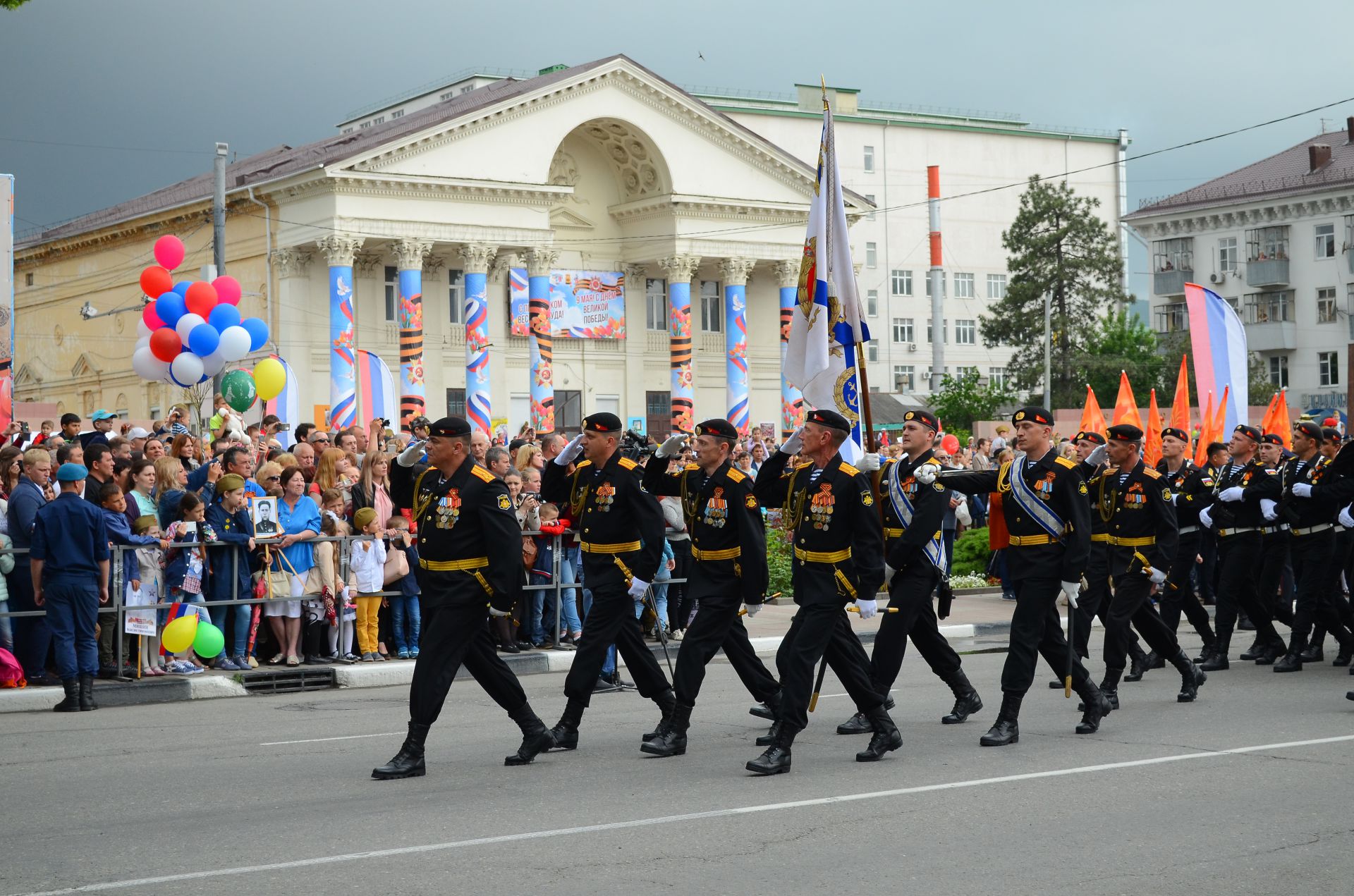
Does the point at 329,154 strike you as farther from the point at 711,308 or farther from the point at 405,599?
the point at 405,599

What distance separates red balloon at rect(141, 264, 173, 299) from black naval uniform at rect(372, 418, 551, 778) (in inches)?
573

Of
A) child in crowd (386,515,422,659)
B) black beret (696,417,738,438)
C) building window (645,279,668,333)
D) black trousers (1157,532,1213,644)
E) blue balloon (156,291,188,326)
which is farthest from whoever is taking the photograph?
building window (645,279,668,333)

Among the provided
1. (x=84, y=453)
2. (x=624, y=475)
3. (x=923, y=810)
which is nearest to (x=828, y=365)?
(x=624, y=475)

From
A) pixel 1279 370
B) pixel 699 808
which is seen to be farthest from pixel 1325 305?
pixel 699 808

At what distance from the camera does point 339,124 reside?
7769 centimetres

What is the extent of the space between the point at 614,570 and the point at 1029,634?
2612 millimetres

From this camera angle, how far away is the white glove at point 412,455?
9.60m

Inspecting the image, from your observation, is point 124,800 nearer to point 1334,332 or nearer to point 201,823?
point 201,823

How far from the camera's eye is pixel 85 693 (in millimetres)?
12633

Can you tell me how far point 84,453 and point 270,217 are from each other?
36.6 meters

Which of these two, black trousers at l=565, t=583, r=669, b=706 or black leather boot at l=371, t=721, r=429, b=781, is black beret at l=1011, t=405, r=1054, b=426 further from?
black leather boot at l=371, t=721, r=429, b=781

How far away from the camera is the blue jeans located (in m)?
15.3

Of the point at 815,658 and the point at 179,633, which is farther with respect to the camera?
the point at 179,633

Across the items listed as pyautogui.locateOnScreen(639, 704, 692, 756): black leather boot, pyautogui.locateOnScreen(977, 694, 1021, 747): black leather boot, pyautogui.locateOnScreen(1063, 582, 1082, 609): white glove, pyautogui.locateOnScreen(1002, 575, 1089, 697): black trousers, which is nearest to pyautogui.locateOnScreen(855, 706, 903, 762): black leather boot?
pyautogui.locateOnScreen(977, 694, 1021, 747): black leather boot
